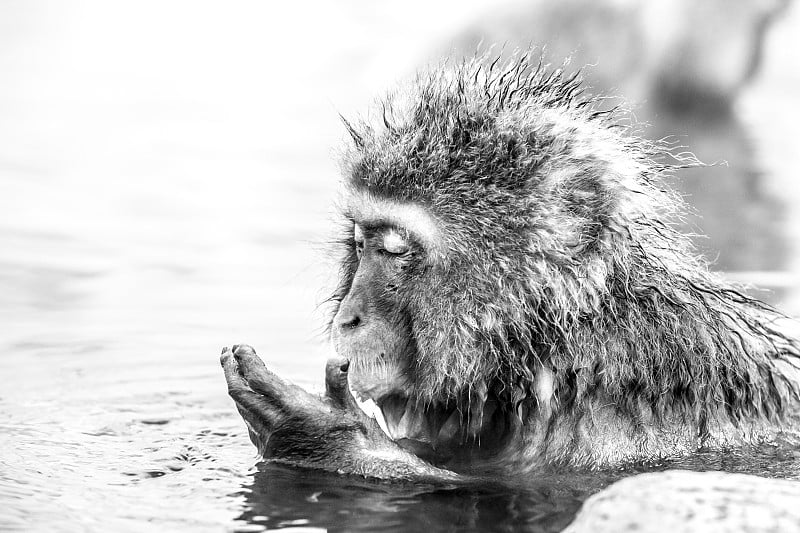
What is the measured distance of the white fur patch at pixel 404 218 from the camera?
4.86 metres

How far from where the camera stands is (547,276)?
4.77 meters

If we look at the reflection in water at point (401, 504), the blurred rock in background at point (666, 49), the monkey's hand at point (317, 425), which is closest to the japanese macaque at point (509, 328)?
the monkey's hand at point (317, 425)

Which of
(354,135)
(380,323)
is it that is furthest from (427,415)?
(354,135)

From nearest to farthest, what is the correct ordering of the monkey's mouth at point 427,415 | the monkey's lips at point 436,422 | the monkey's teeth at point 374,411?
1. the monkey's mouth at point 427,415
2. the monkey's lips at point 436,422
3. the monkey's teeth at point 374,411

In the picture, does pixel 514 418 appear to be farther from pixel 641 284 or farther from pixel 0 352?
pixel 0 352

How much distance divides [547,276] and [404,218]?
1.94 feet

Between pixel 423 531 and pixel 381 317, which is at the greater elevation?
pixel 381 317

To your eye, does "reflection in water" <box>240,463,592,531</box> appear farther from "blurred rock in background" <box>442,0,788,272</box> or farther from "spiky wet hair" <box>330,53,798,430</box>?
"blurred rock in background" <box>442,0,788,272</box>

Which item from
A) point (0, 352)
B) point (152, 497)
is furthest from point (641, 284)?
point (0, 352)

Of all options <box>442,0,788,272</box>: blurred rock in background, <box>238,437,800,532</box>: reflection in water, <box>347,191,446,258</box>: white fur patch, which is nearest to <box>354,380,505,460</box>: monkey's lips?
<box>238,437,800,532</box>: reflection in water

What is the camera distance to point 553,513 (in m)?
4.45

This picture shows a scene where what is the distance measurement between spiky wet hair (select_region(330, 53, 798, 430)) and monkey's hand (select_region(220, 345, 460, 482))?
11.7 inches

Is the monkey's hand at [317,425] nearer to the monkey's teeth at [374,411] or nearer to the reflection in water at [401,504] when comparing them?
the reflection in water at [401,504]

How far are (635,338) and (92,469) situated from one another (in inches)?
83.2
